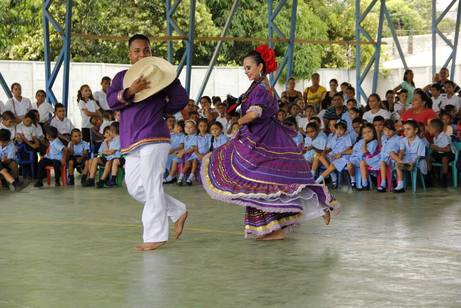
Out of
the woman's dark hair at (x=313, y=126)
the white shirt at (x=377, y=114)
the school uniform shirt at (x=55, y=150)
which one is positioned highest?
the white shirt at (x=377, y=114)

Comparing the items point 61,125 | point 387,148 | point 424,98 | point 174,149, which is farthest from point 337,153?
point 61,125

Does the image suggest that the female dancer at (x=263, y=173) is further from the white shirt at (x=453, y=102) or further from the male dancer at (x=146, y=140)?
the white shirt at (x=453, y=102)

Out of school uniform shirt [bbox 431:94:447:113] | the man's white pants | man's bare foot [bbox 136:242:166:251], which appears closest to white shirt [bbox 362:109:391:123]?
school uniform shirt [bbox 431:94:447:113]

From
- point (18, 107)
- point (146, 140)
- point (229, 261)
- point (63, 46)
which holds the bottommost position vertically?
point (229, 261)

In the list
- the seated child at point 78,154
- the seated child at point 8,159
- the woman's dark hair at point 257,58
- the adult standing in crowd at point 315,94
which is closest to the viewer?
the woman's dark hair at point 257,58

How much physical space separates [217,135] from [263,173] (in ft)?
18.7

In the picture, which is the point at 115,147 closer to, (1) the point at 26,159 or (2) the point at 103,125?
(2) the point at 103,125

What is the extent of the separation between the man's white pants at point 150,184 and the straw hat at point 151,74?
1.32ft

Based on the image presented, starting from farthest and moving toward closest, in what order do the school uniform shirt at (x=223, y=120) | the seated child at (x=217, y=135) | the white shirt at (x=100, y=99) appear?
the white shirt at (x=100, y=99) → the school uniform shirt at (x=223, y=120) → the seated child at (x=217, y=135)

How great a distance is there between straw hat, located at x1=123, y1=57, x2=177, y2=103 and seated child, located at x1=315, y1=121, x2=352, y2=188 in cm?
510

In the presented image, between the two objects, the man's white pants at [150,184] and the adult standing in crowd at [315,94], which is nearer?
the man's white pants at [150,184]

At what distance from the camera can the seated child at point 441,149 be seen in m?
12.2

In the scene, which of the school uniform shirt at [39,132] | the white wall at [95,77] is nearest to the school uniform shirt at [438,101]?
the school uniform shirt at [39,132]

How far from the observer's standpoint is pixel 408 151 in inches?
466
